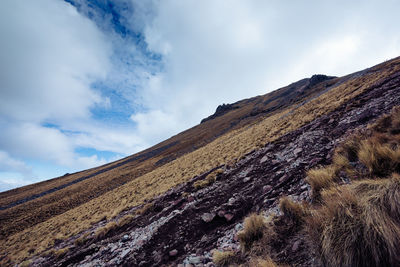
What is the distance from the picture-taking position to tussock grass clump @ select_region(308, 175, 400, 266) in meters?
1.69

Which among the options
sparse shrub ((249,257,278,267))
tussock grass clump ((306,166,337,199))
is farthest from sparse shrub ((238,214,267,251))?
tussock grass clump ((306,166,337,199))

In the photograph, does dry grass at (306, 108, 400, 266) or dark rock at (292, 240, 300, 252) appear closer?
dry grass at (306, 108, 400, 266)

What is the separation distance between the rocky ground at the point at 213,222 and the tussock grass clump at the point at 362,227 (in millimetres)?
365

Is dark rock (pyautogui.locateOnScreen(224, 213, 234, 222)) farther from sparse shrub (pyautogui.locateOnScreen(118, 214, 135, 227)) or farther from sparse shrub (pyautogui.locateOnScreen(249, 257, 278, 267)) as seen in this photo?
sparse shrub (pyautogui.locateOnScreen(118, 214, 135, 227))

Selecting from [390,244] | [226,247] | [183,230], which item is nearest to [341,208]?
[390,244]

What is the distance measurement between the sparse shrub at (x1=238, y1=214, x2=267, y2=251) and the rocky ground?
1.31 feet

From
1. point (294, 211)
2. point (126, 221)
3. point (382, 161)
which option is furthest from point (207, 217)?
point (126, 221)

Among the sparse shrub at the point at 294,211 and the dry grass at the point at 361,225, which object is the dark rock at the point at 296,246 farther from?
the sparse shrub at the point at 294,211

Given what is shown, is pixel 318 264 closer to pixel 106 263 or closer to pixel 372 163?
pixel 372 163

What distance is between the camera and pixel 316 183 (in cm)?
347

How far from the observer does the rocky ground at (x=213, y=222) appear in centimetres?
378

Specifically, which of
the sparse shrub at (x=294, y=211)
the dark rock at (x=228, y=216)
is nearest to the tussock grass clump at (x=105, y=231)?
the dark rock at (x=228, y=216)

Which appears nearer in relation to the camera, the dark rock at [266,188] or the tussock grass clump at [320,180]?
the tussock grass clump at [320,180]

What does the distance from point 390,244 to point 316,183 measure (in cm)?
194
